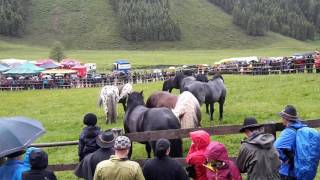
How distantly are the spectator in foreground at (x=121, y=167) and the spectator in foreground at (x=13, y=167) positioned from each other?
3.74 ft

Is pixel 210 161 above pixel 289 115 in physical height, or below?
below

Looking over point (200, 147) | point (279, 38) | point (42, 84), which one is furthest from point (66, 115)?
point (279, 38)

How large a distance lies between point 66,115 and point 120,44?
10509cm

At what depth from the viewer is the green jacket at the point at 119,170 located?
6699mm

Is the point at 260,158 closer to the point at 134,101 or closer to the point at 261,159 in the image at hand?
the point at 261,159

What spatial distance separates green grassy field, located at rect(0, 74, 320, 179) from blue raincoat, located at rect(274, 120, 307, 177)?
509 cm

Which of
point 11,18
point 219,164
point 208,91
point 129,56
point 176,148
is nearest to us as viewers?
point 219,164

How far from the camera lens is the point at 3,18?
12394 cm

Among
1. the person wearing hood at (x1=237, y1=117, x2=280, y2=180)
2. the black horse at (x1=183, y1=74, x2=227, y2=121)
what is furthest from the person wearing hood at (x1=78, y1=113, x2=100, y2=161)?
the black horse at (x1=183, y1=74, x2=227, y2=121)

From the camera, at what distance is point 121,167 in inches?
265

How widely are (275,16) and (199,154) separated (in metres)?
157

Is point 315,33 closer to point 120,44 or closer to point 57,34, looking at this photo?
point 120,44

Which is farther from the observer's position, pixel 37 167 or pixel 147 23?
pixel 147 23

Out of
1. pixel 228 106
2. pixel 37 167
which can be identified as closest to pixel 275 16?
pixel 228 106
